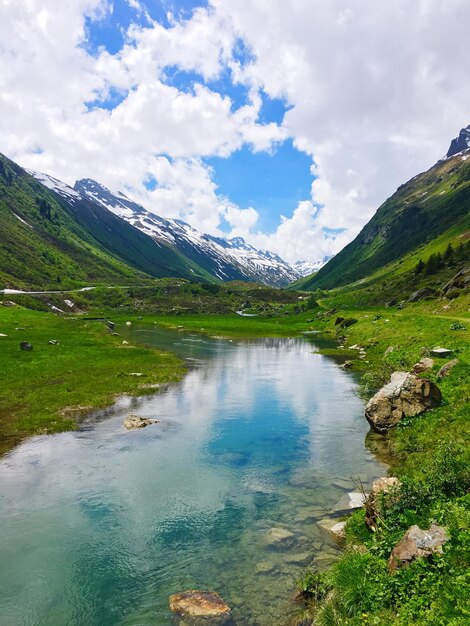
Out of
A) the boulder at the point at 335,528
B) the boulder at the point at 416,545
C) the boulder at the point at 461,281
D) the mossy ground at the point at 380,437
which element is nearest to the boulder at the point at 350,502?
the boulder at the point at 335,528

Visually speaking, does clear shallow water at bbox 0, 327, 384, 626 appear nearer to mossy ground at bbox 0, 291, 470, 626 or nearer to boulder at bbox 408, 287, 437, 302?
mossy ground at bbox 0, 291, 470, 626

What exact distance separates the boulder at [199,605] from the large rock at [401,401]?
20.6 meters

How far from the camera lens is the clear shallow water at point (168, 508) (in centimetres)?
1493

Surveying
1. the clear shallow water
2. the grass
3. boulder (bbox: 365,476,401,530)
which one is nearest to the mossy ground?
the grass

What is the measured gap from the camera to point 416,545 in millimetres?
12719

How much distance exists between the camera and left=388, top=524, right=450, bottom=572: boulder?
1235 cm

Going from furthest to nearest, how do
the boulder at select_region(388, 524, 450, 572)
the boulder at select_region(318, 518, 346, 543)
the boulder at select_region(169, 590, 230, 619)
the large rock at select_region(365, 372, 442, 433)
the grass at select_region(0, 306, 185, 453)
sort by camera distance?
the grass at select_region(0, 306, 185, 453) < the large rock at select_region(365, 372, 442, 433) < the boulder at select_region(318, 518, 346, 543) < the boulder at select_region(169, 590, 230, 619) < the boulder at select_region(388, 524, 450, 572)

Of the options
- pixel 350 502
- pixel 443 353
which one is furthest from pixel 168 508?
pixel 443 353

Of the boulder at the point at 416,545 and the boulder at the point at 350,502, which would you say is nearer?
the boulder at the point at 416,545

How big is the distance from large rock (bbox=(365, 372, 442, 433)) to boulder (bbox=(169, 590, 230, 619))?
20.6 m

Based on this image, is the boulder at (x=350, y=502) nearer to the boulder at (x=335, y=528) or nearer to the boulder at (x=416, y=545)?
the boulder at (x=335, y=528)

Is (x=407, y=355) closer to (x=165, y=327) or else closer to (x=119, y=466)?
(x=119, y=466)

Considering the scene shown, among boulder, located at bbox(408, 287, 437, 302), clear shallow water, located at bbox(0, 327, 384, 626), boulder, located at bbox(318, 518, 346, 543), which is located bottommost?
clear shallow water, located at bbox(0, 327, 384, 626)

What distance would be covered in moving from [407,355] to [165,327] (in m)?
108
